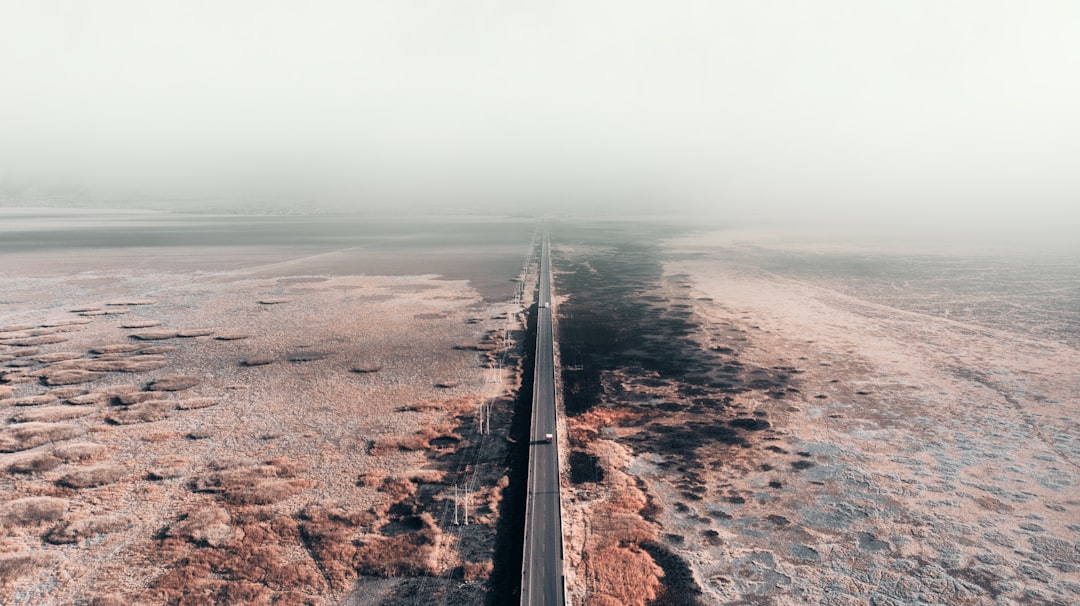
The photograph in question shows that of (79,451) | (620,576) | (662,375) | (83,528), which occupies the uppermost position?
(662,375)

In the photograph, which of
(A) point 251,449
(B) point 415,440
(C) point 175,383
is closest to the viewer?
(A) point 251,449

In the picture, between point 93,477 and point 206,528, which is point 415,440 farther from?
point 93,477

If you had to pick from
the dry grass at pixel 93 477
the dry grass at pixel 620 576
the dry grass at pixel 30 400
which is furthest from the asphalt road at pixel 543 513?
the dry grass at pixel 30 400

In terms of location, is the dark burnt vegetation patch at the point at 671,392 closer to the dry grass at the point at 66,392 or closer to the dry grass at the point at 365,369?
the dry grass at the point at 365,369

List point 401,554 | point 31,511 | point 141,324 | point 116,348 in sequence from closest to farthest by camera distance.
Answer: point 401,554 < point 31,511 < point 116,348 < point 141,324

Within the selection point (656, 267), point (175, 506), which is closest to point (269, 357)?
point (175, 506)

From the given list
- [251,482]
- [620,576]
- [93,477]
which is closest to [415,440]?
[251,482]

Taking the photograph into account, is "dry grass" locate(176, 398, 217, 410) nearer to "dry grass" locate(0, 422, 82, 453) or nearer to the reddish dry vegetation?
"dry grass" locate(0, 422, 82, 453)
